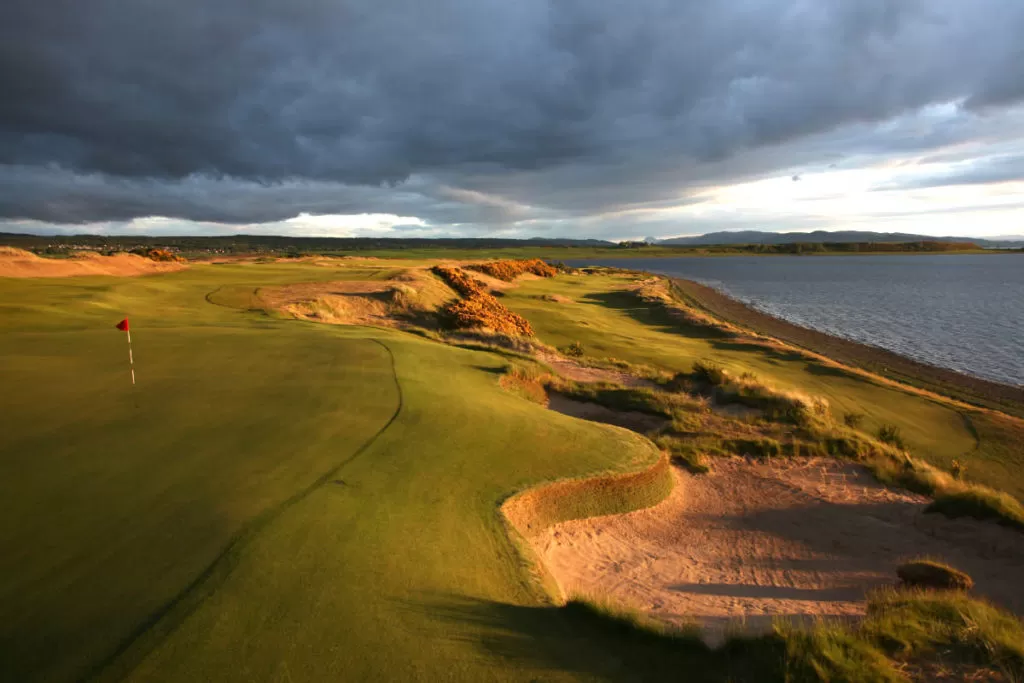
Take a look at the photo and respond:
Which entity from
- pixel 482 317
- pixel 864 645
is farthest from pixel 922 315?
pixel 864 645

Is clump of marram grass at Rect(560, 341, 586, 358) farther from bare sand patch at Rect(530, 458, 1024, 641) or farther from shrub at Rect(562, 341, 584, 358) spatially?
bare sand patch at Rect(530, 458, 1024, 641)

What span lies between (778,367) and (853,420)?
9.22 metres

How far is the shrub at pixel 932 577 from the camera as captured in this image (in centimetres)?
682

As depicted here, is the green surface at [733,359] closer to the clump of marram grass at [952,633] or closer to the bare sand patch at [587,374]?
the bare sand patch at [587,374]

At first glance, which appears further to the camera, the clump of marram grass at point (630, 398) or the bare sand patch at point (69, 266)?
the bare sand patch at point (69, 266)

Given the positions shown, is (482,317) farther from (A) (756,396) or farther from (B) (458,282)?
(A) (756,396)

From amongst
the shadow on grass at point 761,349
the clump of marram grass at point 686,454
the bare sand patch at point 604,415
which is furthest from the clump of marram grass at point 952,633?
the shadow on grass at point 761,349

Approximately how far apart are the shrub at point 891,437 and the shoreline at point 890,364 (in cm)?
968

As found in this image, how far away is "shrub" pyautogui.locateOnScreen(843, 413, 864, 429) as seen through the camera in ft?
60.9

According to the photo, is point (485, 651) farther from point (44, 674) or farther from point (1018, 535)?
point (1018, 535)

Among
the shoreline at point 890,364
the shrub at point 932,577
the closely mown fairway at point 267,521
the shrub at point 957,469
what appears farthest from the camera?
the shoreline at point 890,364

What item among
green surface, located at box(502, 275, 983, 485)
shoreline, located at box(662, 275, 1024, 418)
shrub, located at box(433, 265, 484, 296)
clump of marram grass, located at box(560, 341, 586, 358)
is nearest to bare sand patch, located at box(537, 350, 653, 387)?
clump of marram grass, located at box(560, 341, 586, 358)

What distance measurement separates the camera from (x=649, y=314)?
47.2 meters

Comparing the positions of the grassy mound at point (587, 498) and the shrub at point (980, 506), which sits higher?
the grassy mound at point (587, 498)
